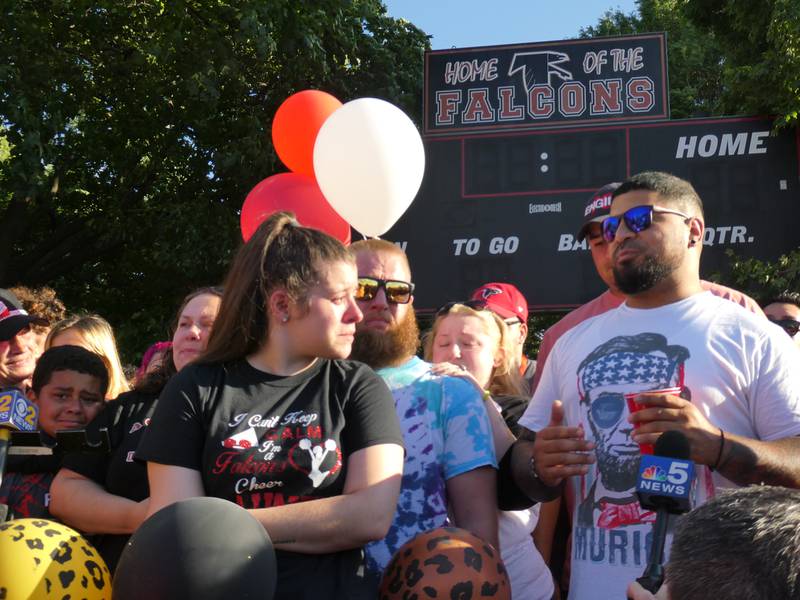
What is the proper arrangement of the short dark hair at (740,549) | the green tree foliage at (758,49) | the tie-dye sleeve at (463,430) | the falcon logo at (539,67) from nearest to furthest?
the short dark hair at (740,549), the tie-dye sleeve at (463,430), the green tree foliage at (758,49), the falcon logo at (539,67)

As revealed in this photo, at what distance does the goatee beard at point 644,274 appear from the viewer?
2982 mm

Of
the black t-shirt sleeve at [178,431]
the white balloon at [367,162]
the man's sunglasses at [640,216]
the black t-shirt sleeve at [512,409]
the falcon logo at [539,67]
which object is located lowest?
the black t-shirt sleeve at [512,409]

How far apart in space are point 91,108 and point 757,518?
1252 centimetres

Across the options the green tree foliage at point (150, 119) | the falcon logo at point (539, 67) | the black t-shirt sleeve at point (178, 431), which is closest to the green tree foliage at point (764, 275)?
the falcon logo at point (539, 67)

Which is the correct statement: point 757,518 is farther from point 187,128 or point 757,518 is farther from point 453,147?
point 187,128

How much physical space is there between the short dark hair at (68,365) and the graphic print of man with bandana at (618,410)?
196cm

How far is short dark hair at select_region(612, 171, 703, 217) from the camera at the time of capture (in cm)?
306

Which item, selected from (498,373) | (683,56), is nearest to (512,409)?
(498,373)

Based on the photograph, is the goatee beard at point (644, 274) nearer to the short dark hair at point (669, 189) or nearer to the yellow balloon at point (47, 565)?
the short dark hair at point (669, 189)

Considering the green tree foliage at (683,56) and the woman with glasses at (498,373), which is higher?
the green tree foliage at (683,56)

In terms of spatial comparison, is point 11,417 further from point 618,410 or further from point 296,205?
point 296,205

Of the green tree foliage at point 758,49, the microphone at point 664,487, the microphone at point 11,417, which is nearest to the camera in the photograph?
the microphone at point 664,487

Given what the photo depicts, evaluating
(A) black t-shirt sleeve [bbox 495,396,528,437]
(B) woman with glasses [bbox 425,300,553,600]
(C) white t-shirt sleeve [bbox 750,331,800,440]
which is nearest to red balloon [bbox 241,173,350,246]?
(B) woman with glasses [bbox 425,300,553,600]

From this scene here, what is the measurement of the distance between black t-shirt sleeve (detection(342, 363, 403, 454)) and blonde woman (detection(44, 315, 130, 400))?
5.98 feet
